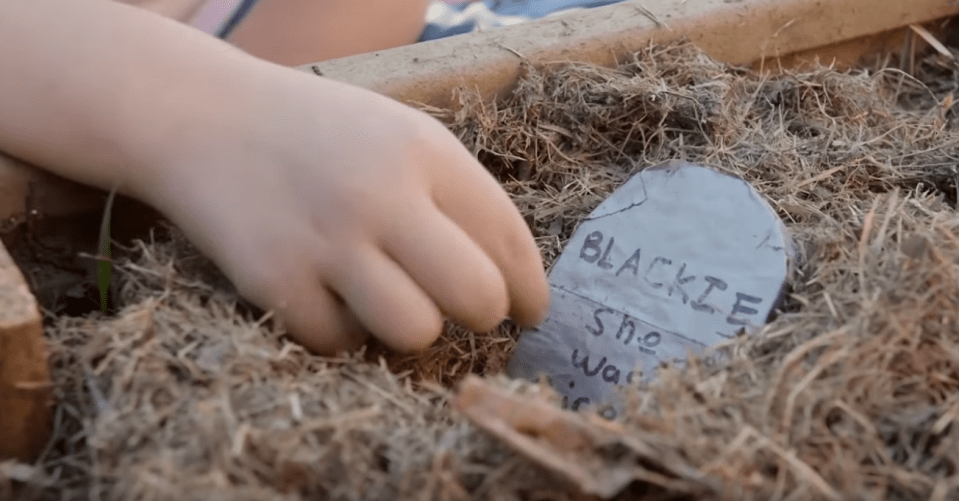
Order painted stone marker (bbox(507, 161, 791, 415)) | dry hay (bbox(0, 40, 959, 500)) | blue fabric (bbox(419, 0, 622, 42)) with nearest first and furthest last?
dry hay (bbox(0, 40, 959, 500))
painted stone marker (bbox(507, 161, 791, 415))
blue fabric (bbox(419, 0, 622, 42))

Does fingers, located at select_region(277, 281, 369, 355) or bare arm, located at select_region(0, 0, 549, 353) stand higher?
bare arm, located at select_region(0, 0, 549, 353)

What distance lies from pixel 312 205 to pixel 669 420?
0.30 meters

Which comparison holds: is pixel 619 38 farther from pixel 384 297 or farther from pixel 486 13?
pixel 384 297

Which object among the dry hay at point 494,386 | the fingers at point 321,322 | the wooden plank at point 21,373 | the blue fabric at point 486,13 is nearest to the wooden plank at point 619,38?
the blue fabric at point 486,13

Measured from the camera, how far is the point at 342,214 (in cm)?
66

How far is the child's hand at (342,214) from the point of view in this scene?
66cm

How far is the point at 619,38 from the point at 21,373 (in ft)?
2.71

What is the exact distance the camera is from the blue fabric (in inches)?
50.4

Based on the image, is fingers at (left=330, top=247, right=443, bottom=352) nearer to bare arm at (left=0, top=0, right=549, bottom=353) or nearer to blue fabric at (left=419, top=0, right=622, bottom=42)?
bare arm at (left=0, top=0, right=549, bottom=353)

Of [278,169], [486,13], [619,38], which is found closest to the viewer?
[278,169]

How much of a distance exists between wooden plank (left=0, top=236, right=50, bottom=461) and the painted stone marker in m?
0.41

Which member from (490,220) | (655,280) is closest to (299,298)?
(490,220)

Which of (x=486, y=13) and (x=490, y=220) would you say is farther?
(x=486, y=13)

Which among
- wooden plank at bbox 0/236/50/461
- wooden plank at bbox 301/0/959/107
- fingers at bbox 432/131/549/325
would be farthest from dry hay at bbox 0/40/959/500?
wooden plank at bbox 301/0/959/107
